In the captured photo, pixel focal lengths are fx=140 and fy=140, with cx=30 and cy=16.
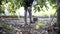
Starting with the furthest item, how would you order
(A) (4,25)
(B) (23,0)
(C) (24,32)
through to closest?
(B) (23,0), (A) (4,25), (C) (24,32)

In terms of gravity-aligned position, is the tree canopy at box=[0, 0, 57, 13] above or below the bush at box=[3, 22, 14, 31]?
above

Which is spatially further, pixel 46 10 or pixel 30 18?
pixel 30 18

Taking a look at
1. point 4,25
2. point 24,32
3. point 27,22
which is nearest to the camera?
point 24,32

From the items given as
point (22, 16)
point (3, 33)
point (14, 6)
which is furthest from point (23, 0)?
point (3, 33)

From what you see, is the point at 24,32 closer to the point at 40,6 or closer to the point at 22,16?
the point at 40,6

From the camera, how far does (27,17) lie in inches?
69.1

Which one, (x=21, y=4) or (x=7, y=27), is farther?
(x=21, y=4)

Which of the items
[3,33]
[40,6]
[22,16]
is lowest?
[3,33]

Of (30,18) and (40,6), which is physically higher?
(40,6)

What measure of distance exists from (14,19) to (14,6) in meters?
0.18

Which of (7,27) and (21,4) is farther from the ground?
(21,4)

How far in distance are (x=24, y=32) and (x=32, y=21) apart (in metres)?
0.56

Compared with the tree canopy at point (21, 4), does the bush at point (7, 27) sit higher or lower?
lower

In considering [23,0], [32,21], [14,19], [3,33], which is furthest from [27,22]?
[3,33]
